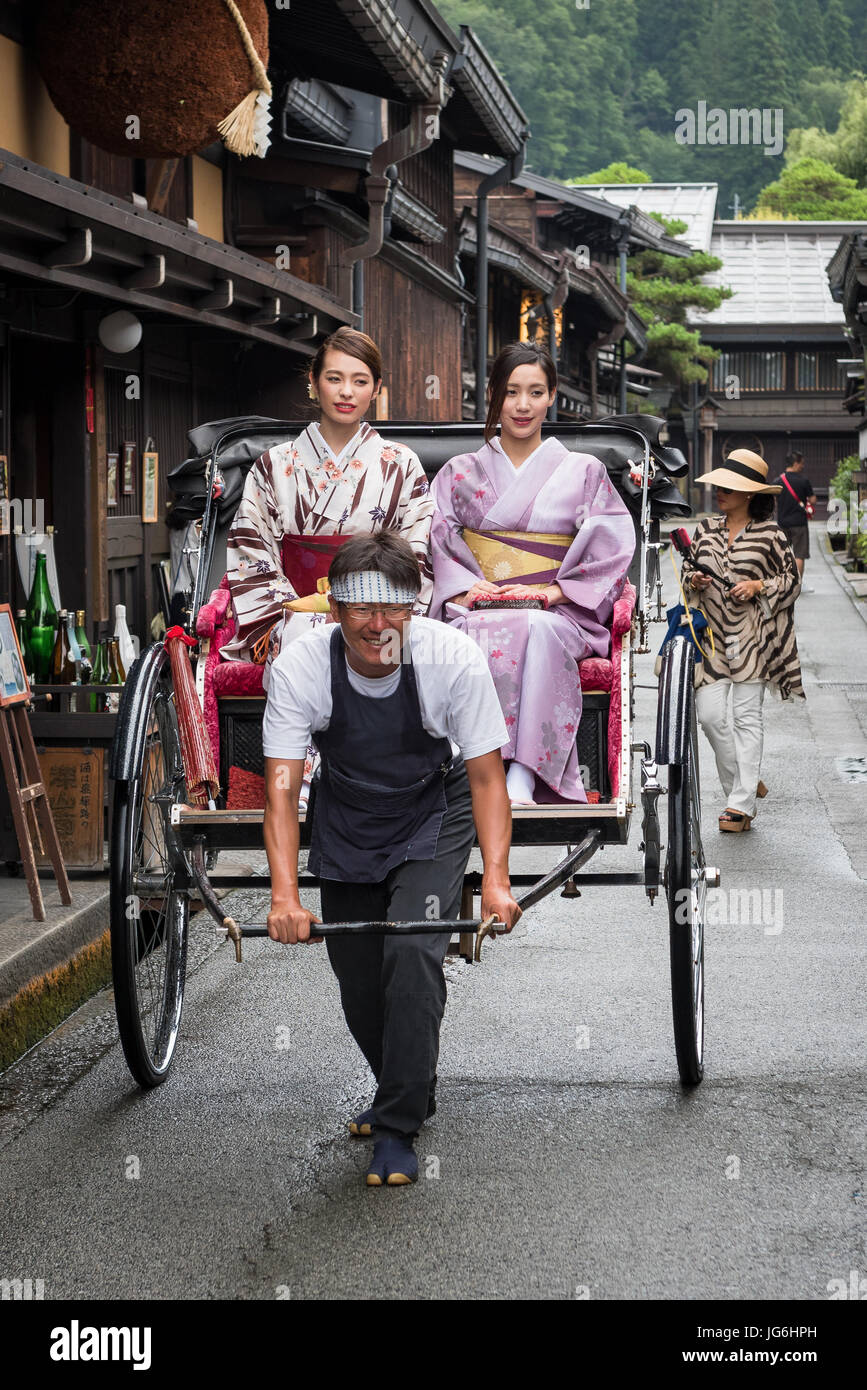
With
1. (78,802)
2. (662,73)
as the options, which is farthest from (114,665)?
(662,73)

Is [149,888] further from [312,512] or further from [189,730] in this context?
[312,512]

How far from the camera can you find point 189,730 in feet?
16.3

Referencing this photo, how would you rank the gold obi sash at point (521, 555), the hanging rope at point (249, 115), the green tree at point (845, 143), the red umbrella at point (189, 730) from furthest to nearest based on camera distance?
the green tree at point (845, 143), the hanging rope at point (249, 115), the gold obi sash at point (521, 555), the red umbrella at point (189, 730)

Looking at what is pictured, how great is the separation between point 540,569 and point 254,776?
1247 millimetres

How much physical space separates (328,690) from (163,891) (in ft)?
3.24

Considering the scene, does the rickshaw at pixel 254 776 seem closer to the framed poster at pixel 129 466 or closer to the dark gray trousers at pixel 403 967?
the dark gray trousers at pixel 403 967

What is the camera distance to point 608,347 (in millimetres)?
42406

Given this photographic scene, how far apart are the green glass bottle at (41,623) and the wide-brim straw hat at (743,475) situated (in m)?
3.52

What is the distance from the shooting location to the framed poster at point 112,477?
9.67 m

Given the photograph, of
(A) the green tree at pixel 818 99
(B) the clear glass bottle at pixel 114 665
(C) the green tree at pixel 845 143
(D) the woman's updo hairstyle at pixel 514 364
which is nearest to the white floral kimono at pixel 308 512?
(D) the woman's updo hairstyle at pixel 514 364

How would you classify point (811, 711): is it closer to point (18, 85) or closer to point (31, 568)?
point (31, 568)

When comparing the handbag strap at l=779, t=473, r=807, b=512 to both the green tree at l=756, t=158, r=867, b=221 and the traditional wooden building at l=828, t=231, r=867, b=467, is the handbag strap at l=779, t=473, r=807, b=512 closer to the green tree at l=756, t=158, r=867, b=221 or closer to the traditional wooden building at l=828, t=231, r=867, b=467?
the traditional wooden building at l=828, t=231, r=867, b=467
